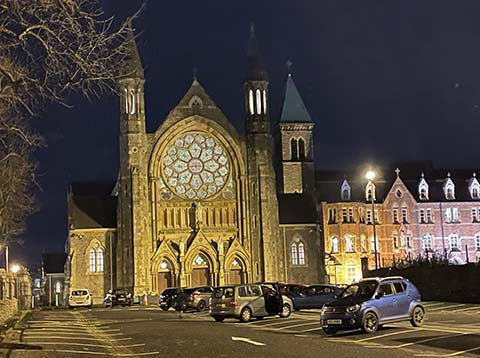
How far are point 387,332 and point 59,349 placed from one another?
9699 mm

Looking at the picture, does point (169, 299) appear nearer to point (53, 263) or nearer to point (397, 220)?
point (397, 220)

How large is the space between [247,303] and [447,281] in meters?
16.7

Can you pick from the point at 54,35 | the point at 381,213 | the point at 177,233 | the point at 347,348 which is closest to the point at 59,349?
the point at 347,348

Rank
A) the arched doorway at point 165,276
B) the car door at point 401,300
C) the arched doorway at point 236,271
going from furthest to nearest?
the arched doorway at point 236,271
the arched doorway at point 165,276
the car door at point 401,300

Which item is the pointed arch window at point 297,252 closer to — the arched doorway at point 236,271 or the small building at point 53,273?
the arched doorway at point 236,271

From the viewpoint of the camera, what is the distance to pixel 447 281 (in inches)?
1886

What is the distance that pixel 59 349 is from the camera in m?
24.2

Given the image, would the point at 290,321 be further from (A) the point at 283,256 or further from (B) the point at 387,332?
(A) the point at 283,256

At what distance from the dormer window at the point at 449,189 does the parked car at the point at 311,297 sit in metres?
52.3

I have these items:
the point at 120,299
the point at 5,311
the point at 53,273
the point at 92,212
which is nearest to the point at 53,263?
the point at 53,273

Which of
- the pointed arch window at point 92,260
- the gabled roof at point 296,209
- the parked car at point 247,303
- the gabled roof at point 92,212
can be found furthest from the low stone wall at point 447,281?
the gabled roof at point 92,212

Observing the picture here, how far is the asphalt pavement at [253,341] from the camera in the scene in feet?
69.0

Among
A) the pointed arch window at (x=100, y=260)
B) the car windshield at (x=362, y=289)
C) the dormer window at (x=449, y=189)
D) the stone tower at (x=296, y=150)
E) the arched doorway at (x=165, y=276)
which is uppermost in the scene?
the stone tower at (x=296, y=150)

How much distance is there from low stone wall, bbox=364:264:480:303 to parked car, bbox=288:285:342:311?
6.25 m
